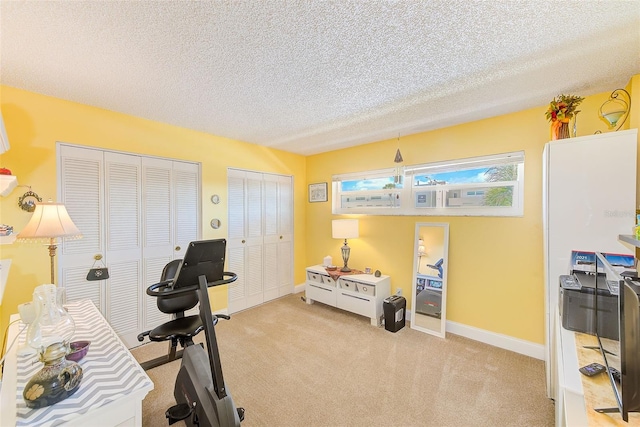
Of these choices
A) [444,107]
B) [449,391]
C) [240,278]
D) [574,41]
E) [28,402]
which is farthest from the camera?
[240,278]

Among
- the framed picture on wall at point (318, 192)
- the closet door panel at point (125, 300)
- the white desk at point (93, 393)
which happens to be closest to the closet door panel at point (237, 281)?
the closet door panel at point (125, 300)

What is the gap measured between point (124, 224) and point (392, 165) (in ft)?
11.0

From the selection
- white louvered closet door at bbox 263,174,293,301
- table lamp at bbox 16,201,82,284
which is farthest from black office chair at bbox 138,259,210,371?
white louvered closet door at bbox 263,174,293,301

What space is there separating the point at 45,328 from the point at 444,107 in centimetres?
337

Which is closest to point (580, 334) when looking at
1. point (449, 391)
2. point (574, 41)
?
point (449, 391)

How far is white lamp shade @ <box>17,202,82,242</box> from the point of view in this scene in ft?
5.80

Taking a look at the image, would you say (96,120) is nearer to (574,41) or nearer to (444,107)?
(444,107)

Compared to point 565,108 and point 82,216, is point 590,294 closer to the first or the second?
point 565,108

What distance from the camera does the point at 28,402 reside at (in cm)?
96

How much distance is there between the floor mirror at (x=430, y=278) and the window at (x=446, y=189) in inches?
10.6

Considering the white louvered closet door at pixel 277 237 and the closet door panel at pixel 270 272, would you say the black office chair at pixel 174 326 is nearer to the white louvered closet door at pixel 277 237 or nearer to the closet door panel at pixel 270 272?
the closet door panel at pixel 270 272

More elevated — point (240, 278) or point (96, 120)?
point (96, 120)

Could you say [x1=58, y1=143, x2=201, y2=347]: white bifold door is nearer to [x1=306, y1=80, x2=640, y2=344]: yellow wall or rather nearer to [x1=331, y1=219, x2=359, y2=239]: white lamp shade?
[x1=331, y1=219, x2=359, y2=239]: white lamp shade

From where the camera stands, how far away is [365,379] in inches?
86.7
